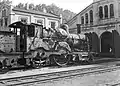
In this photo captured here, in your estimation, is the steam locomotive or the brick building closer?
the steam locomotive

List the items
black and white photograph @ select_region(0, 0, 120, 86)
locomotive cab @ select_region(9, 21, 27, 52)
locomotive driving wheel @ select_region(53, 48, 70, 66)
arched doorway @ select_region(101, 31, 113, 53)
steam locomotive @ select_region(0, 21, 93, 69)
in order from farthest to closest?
arched doorway @ select_region(101, 31, 113, 53), locomotive driving wheel @ select_region(53, 48, 70, 66), locomotive cab @ select_region(9, 21, 27, 52), steam locomotive @ select_region(0, 21, 93, 69), black and white photograph @ select_region(0, 0, 120, 86)

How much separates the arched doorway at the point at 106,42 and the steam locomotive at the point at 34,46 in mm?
14552

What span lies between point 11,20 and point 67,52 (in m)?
13.7

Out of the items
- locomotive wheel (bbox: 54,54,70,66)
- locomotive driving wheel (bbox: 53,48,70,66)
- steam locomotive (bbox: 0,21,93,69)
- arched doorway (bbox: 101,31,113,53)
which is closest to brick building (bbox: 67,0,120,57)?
arched doorway (bbox: 101,31,113,53)

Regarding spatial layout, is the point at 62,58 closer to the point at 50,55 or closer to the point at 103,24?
the point at 50,55

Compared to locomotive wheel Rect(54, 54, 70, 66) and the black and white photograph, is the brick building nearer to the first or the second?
the black and white photograph

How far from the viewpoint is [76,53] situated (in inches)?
629

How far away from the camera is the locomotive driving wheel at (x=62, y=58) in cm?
1440

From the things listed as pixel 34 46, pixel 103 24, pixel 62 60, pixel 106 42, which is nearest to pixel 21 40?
pixel 34 46

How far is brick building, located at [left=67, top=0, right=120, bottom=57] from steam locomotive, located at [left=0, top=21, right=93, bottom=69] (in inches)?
491

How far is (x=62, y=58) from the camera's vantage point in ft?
49.1

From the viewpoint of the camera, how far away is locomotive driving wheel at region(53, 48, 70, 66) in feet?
47.2

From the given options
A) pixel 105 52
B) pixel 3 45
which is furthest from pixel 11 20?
pixel 105 52

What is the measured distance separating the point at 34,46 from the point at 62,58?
11.7 ft
